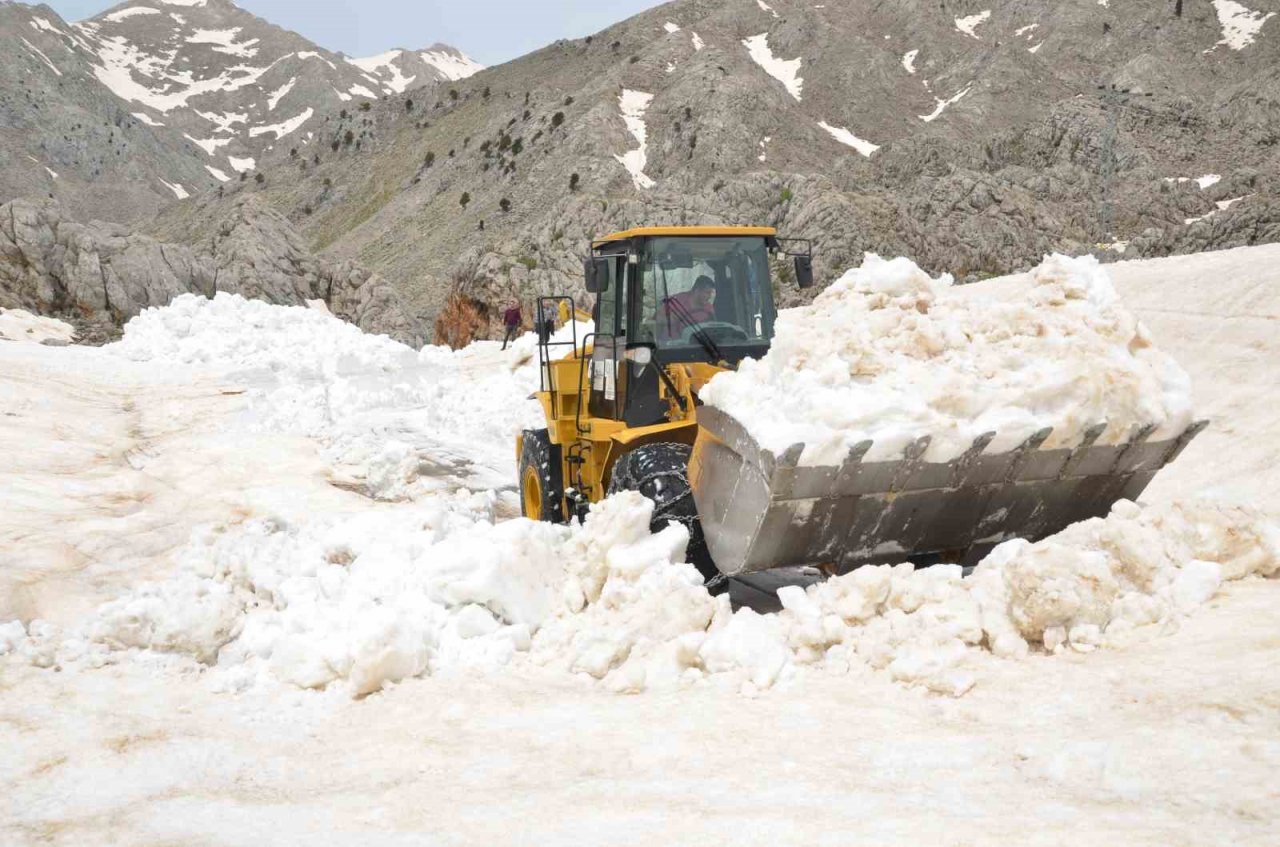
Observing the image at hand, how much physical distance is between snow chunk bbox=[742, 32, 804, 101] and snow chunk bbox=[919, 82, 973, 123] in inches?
390

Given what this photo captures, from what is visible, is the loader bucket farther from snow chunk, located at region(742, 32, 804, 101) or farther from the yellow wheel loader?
snow chunk, located at region(742, 32, 804, 101)

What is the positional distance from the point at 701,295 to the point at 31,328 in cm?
2472

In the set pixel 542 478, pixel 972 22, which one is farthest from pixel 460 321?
pixel 972 22

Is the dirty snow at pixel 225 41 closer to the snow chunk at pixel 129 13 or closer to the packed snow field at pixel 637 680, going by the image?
the snow chunk at pixel 129 13

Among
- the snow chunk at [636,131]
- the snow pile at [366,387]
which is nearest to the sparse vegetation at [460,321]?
the snow pile at [366,387]

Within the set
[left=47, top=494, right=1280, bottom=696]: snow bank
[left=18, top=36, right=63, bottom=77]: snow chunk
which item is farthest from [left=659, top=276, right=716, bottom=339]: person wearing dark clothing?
[left=18, top=36, right=63, bottom=77]: snow chunk

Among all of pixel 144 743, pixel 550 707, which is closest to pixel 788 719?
pixel 550 707

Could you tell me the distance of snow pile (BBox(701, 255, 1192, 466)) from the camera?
14.3ft

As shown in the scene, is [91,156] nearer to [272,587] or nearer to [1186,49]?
[1186,49]

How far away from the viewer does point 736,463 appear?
4.68 meters

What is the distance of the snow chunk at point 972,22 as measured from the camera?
82688 millimetres

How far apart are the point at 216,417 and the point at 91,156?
11890 centimetres

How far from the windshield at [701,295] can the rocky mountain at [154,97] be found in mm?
86894

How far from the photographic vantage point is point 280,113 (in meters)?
164
